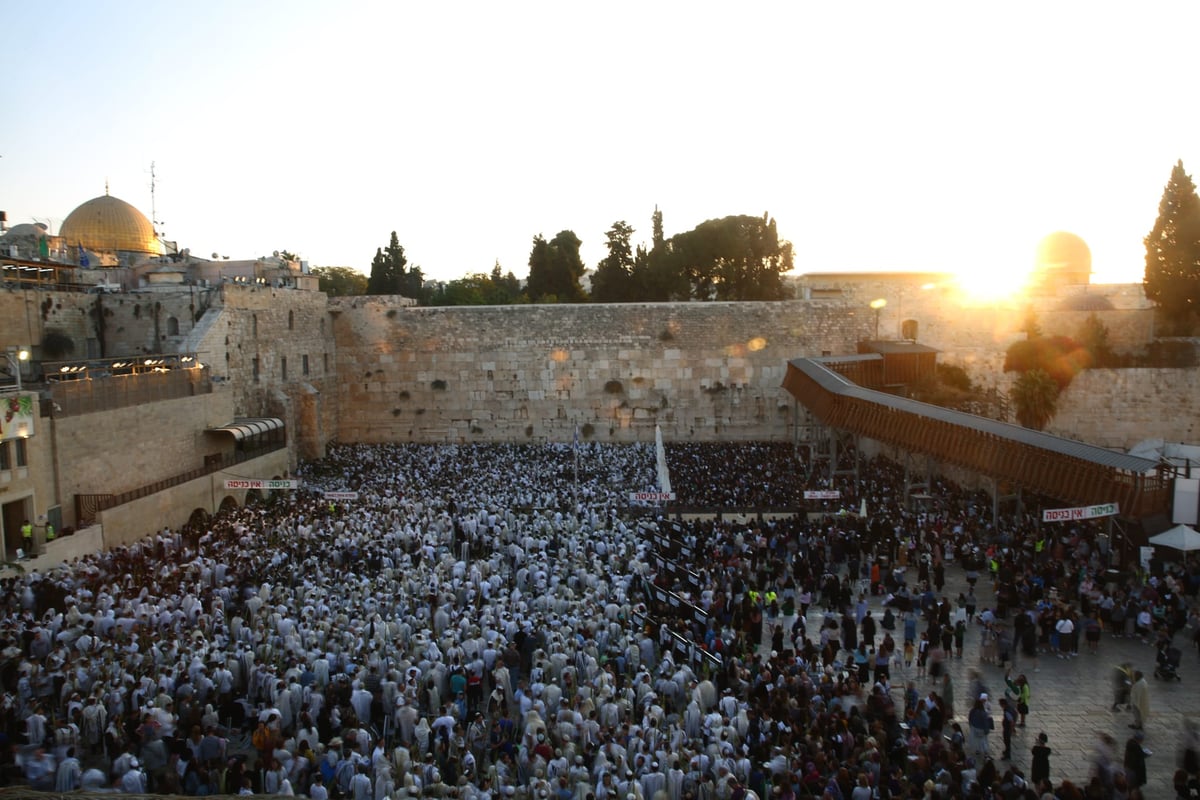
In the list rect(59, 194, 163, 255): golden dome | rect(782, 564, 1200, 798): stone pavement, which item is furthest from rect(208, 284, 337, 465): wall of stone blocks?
rect(782, 564, 1200, 798): stone pavement

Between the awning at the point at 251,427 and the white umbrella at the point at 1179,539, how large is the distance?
19.1m

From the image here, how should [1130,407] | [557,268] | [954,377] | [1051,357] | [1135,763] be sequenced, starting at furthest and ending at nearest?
[557,268]
[954,377]
[1051,357]
[1130,407]
[1135,763]

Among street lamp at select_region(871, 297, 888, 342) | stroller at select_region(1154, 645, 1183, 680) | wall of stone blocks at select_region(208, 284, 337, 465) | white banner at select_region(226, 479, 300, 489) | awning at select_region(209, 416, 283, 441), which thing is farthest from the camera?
street lamp at select_region(871, 297, 888, 342)

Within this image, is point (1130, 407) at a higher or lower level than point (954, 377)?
lower

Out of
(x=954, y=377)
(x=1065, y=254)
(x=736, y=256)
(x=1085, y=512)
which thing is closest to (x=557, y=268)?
(x=736, y=256)

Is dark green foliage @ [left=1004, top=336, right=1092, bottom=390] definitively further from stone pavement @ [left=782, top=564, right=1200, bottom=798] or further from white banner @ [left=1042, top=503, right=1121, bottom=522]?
stone pavement @ [left=782, top=564, right=1200, bottom=798]

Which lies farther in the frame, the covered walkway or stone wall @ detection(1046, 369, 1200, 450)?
stone wall @ detection(1046, 369, 1200, 450)

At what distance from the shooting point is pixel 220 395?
71.6 feet

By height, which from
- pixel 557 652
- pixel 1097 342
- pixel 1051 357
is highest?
pixel 1097 342

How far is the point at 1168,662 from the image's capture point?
10.2 meters

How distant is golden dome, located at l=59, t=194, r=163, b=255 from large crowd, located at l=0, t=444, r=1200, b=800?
21.5m

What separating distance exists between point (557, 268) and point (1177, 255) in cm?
2515

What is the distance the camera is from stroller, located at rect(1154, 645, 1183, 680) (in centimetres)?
1017

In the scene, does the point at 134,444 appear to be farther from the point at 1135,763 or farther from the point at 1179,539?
the point at 1179,539
